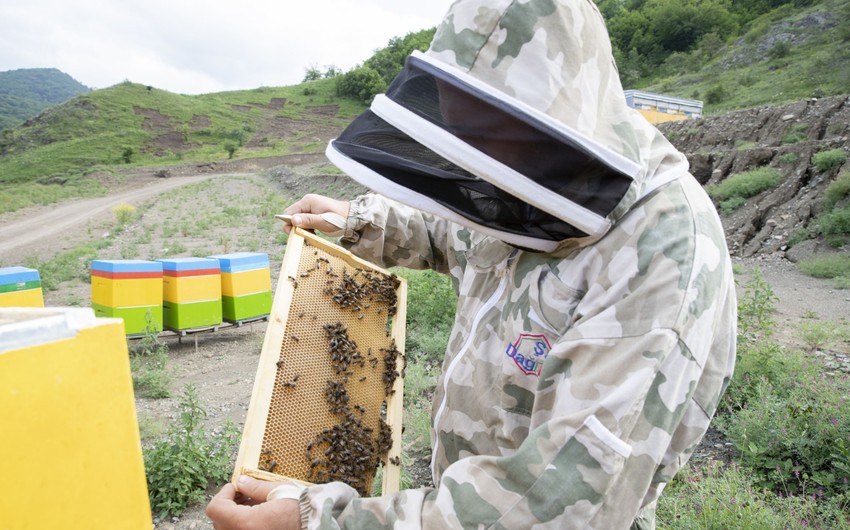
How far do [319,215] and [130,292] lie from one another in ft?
16.6

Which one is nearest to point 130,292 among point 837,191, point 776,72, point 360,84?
point 837,191

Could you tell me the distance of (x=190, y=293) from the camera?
6770 millimetres

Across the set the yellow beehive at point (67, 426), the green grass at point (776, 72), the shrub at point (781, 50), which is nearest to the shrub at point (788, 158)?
the green grass at point (776, 72)

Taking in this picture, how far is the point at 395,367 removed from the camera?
254 centimetres

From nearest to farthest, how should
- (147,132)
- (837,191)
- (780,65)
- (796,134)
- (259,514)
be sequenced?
(259,514), (837,191), (796,134), (780,65), (147,132)

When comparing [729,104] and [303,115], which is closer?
[729,104]

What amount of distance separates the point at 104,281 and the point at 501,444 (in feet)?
20.8

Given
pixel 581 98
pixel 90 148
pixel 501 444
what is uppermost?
pixel 581 98

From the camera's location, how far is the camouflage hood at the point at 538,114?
115 cm

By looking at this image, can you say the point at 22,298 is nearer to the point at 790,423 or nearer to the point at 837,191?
the point at 790,423

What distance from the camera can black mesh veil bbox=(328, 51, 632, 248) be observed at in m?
1.16

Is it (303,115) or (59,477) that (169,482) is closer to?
(59,477)

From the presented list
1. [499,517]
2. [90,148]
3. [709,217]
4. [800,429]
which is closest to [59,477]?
[499,517]

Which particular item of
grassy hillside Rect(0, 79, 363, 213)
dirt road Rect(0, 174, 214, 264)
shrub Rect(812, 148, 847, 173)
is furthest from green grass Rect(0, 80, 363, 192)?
shrub Rect(812, 148, 847, 173)
